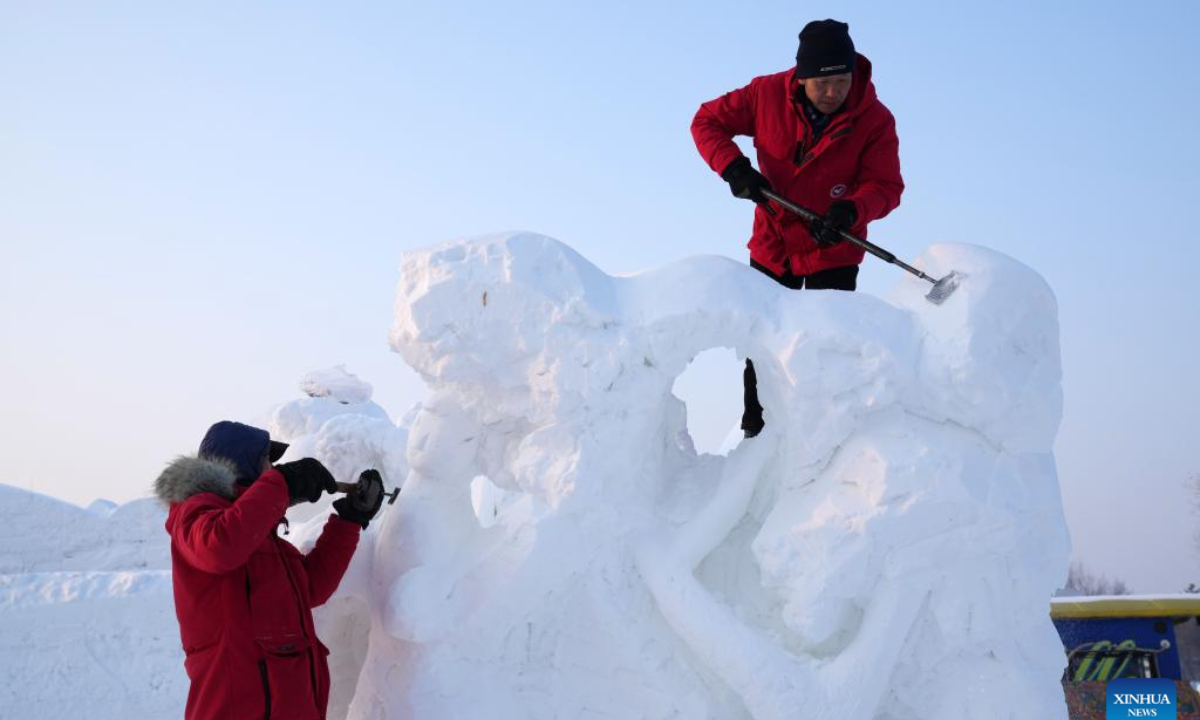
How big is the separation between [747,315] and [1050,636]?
1280mm

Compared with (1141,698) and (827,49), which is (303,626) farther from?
(1141,698)

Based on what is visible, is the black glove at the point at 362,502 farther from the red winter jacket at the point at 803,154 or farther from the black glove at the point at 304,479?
the red winter jacket at the point at 803,154

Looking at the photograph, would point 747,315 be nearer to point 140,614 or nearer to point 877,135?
point 877,135

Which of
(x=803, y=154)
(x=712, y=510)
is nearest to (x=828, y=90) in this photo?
(x=803, y=154)

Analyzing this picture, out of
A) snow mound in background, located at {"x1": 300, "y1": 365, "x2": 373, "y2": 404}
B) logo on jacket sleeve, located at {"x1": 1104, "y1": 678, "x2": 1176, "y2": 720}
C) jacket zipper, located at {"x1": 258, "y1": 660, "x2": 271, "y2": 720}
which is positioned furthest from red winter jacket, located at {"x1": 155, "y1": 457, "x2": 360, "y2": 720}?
logo on jacket sleeve, located at {"x1": 1104, "y1": 678, "x2": 1176, "y2": 720}

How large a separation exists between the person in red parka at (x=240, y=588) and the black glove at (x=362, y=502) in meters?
0.09

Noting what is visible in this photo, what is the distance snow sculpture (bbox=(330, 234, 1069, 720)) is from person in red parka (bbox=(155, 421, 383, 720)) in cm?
27

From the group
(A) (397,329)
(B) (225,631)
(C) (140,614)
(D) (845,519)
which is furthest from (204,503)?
(C) (140,614)

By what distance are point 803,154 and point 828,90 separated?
0.24m

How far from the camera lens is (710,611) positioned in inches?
119

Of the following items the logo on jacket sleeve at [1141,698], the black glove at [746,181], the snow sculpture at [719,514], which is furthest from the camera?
the logo on jacket sleeve at [1141,698]

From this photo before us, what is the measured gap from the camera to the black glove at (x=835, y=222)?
336 centimetres

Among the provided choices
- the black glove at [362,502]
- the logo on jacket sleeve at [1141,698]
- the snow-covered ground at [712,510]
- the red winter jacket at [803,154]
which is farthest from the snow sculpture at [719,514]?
the logo on jacket sleeve at [1141,698]

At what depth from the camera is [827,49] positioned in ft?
11.1
